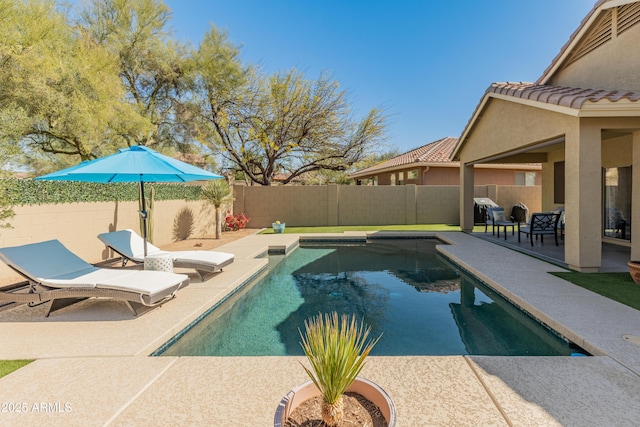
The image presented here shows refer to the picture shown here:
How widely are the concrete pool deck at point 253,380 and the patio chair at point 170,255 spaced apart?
2000 millimetres

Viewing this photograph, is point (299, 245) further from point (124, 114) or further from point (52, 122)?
point (52, 122)

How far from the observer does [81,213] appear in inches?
337

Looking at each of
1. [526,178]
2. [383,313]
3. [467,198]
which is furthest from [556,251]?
[526,178]

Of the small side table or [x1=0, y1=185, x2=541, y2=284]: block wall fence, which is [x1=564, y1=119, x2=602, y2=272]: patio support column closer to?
the small side table

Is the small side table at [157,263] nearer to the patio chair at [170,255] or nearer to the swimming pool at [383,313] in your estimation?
the patio chair at [170,255]

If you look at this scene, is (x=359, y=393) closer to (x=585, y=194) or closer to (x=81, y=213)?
(x=585, y=194)

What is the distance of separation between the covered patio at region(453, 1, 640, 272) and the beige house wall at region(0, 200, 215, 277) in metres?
11.8

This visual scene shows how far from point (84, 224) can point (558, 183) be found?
17.0 m

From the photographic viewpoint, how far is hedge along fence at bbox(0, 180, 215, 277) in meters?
7.04

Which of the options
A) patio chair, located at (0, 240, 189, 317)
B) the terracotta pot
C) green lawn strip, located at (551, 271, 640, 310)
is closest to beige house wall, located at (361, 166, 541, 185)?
green lawn strip, located at (551, 271, 640, 310)

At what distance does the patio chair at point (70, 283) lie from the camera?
4875 millimetres

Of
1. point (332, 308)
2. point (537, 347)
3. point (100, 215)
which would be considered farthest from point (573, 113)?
point (100, 215)

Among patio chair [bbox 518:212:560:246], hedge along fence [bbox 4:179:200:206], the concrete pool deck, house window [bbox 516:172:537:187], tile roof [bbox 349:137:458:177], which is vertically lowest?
the concrete pool deck

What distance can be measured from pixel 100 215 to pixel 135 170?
182 inches
